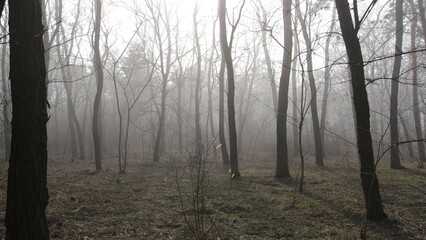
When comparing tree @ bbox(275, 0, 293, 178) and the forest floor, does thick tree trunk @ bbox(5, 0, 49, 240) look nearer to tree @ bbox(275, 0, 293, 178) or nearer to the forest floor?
the forest floor

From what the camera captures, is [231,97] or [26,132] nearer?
[26,132]

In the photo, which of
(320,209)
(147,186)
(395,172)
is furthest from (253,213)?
(395,172)

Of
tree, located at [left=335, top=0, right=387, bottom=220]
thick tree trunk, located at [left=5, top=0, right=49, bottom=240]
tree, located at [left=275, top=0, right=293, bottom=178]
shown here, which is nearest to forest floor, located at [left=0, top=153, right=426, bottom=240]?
tree, located at [left=335, top=0, right=387, bottom=220]

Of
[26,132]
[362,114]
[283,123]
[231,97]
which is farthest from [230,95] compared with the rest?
[26,132]

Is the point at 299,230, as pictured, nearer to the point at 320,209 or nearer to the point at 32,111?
the point at 320,209

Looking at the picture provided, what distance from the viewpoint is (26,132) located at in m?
3.07

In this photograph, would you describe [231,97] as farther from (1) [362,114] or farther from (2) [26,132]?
(2) [26,132]

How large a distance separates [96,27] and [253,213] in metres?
8.38

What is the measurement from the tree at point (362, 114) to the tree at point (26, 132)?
390cm

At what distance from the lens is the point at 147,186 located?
9031 millimetres

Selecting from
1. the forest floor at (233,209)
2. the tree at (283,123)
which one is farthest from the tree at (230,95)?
the tree at (283,123)

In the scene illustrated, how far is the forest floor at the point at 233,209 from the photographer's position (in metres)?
4.91

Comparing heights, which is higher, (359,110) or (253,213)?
(359,110)

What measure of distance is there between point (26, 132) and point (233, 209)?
13.3ft
